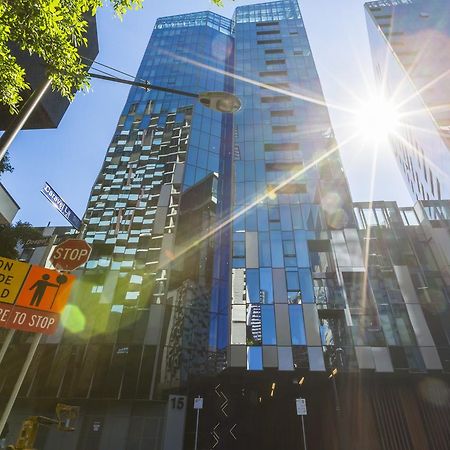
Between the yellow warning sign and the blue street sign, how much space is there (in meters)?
1.18

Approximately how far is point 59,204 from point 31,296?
173 centimetres

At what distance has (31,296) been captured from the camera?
4.79m

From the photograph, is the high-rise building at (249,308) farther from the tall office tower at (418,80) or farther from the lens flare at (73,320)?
the tall office tower at (418,80)

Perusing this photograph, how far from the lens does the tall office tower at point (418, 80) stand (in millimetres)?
31734

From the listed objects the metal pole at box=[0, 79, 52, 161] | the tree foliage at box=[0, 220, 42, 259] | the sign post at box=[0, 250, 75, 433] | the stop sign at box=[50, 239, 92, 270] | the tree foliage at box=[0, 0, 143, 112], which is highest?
the tree foliage at box=[0, 220, 42, 259]

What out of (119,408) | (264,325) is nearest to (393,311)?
(264,325)

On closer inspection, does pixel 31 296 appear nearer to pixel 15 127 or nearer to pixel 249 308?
pixel 15 127

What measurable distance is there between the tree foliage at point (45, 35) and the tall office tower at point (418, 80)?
30.6m

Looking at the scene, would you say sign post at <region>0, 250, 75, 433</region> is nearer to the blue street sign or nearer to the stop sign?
the stop sign

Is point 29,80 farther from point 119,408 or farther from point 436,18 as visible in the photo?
point 436,18

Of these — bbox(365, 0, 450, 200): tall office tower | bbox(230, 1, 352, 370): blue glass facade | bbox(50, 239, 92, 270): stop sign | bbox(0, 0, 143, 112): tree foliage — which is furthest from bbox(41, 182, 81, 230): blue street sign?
bbox(365, 0, 450, 200): tall office tower

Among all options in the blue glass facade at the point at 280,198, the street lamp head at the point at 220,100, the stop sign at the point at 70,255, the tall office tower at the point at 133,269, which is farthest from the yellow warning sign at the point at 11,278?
the blue glass facade at the point at 280,198

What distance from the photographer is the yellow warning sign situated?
15.3 ft

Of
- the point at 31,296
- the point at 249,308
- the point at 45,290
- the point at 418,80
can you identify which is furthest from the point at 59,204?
the point at 418,80
